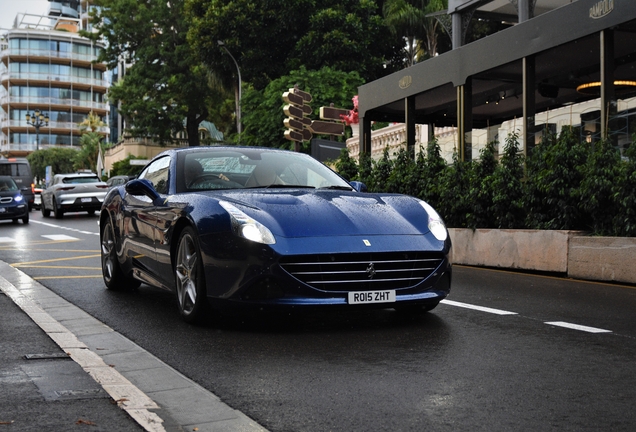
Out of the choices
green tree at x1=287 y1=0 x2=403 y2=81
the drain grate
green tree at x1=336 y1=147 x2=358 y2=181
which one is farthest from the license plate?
green tree at x1=287 y1=0 x2=403 y2=81

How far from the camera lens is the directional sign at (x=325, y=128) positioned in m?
23.1

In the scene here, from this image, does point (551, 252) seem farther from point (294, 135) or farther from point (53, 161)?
point (53, 161)

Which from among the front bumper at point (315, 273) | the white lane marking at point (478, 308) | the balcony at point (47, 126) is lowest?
the white lane marking at point (478, 308)

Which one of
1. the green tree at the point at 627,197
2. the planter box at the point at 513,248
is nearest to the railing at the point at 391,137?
the planter box at the point at 513,248

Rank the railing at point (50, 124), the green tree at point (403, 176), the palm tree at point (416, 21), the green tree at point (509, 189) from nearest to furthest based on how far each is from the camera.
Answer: the green tree at point (509, 189)
the green tree at point (403, 176)
the palm tree at point (416, 21)
the railing at point (50, 124)

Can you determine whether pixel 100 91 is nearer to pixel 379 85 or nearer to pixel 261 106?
pixel 261 106

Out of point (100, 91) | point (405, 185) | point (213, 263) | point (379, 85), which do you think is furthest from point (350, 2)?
point (100, 91)

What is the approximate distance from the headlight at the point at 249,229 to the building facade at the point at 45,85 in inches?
5211

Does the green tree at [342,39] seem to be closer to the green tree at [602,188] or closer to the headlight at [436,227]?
the green tree at [602,188]

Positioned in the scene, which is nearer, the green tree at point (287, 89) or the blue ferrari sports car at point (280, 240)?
the blue ferrari sports car at point (280, 240)

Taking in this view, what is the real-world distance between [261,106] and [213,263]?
40.0m

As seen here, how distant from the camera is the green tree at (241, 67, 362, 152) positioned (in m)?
43.7

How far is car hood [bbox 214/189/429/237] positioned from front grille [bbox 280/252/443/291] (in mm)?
205

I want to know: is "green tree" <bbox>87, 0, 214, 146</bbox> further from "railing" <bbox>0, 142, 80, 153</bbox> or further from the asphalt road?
"railing" <bbox>0, 142, 80, 153</bbox>
